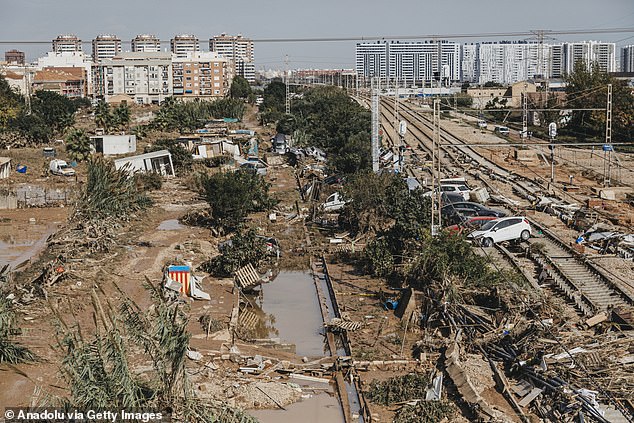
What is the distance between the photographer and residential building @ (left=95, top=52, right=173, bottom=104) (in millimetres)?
94062

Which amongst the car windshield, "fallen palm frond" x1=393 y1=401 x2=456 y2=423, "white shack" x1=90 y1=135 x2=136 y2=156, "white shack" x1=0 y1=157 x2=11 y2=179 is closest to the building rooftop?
Answer: "white shack" x1=90 y1=135 x2=136 y2=156

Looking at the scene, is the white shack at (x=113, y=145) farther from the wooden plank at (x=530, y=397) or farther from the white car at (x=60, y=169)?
the wooden plank at (x=530, y=397)

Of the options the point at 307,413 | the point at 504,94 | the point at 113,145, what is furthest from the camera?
the point at 504,94

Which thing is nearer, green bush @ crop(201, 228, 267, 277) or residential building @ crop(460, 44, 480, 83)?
green bush @ crop(201, 228, 267, 277)

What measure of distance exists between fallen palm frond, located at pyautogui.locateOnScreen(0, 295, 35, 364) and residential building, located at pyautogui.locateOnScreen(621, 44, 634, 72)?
14936 cm

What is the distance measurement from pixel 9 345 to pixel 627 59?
526 feet

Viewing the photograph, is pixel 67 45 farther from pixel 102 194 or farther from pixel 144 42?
pixel 102 194

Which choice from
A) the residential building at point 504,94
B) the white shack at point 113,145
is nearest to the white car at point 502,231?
the white shack at point 113,145

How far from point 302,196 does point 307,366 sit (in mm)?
16898

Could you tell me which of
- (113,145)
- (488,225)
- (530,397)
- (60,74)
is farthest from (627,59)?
(530,397)

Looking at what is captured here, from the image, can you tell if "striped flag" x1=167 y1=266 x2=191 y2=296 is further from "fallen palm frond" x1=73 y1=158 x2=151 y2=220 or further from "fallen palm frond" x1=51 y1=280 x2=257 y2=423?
"fallen palm frond" x1=51 y1=280 x2=257 y2=423

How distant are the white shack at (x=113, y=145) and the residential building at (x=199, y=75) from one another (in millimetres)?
59777

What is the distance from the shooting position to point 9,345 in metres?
10.8

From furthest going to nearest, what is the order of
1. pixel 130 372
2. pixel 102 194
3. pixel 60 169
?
pixel 60 169 → pixel 102 194 → pixel 130 372
